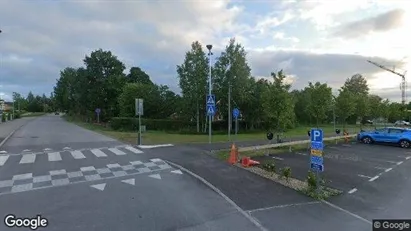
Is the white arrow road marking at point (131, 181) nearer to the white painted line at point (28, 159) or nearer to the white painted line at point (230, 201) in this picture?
the white painted line at point (230, 201)

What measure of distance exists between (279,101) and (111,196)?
14.7m

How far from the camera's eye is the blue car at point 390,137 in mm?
26344

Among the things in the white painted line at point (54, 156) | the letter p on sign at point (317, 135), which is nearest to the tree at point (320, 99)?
the letter p on sign at point (317, 135)

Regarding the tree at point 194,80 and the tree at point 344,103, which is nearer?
the tree at point 344,103

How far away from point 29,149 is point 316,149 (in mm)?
15947

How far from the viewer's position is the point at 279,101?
22.1 m

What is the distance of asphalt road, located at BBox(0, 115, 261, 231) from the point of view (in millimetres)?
7617

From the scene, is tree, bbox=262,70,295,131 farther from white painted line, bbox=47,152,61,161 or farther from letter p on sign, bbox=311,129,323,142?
white painted line, bbox=47,152,61,161

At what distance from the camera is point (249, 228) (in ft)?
24.7

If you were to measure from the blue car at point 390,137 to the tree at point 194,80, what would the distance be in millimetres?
16649

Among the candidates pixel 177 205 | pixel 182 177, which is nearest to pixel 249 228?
pixel 177 205

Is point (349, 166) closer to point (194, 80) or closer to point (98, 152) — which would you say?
point (98, 152)

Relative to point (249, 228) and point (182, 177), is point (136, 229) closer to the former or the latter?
point (249, 228)

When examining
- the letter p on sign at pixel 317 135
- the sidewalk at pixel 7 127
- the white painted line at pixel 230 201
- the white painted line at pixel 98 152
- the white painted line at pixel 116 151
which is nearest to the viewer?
the white painted line at pixel 230 201
